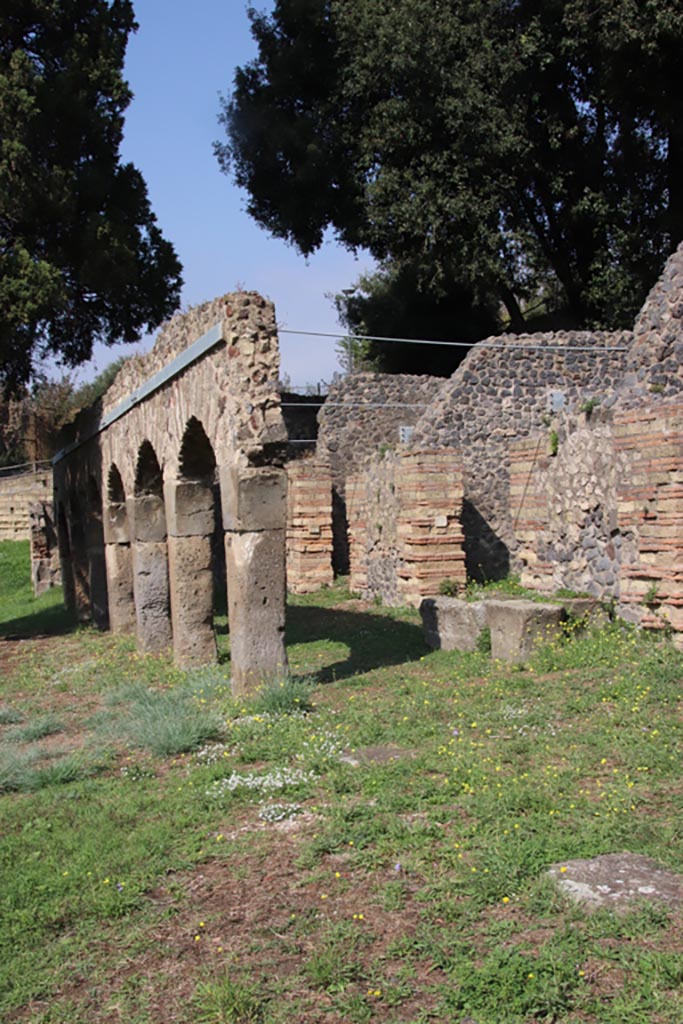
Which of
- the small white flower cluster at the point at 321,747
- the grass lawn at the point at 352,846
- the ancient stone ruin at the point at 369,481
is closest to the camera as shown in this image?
the grass lawn at the point at 352,846

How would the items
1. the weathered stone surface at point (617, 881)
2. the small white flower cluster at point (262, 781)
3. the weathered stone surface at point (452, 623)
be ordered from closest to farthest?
the weathered stone surface at point (617, 881) < the small white flower cluster at point (262, 781) < the weathered stone surface at point (452, 623)

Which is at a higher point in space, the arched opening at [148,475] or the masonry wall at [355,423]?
the masonry wall at [355,423]

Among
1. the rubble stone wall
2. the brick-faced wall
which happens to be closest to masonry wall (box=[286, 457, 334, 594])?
the rubble stone wall

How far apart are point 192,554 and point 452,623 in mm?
2808

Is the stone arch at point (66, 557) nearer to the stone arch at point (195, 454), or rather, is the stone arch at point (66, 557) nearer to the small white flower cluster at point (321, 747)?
the stone arch at point (195, 454)

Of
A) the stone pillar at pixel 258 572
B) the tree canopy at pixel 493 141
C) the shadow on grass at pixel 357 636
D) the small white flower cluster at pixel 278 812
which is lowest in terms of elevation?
the shadow on grass at pixel 357 636

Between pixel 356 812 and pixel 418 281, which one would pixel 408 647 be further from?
pixel 418 281

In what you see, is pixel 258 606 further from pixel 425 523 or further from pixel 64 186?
pixel 64 186

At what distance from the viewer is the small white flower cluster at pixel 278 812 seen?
5.23 metres

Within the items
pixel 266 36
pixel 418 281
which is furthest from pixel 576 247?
pixel 266 36

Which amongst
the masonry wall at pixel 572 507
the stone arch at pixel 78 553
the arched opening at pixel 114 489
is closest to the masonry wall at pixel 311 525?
the arched opening at pixel 114 489

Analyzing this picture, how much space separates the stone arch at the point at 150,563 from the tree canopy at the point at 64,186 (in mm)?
3700

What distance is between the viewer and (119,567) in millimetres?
14000

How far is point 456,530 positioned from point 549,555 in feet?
9.22
